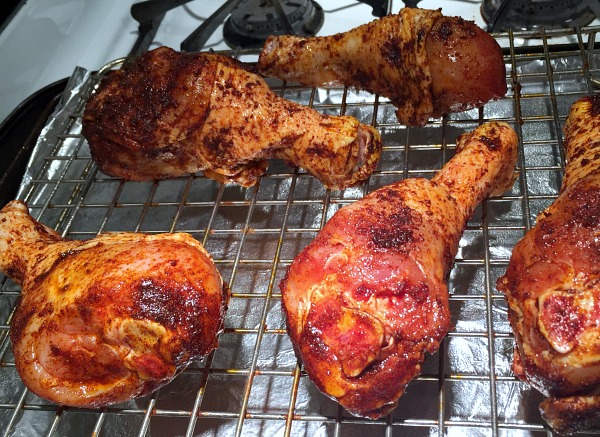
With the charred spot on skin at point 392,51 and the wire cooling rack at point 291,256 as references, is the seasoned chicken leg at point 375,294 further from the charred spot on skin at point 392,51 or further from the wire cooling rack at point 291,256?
the charred spot on skin at point 392,51

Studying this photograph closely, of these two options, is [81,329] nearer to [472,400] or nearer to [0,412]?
[0,412]

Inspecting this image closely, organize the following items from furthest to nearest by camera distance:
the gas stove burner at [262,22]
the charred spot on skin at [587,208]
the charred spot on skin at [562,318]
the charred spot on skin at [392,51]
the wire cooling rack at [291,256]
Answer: the gas stove burner at [262,22], the charred spot on skin at [392,51], the wire cooling rack at [291,256], the charred spot on skin at [587,208], the charred spot on skin at [562,318]

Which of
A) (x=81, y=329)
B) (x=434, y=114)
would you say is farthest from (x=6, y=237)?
(x=434, y=114)

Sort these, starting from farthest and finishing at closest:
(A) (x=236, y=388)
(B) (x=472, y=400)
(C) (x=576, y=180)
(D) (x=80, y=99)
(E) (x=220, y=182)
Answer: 1. (D) (x=80, y=99)
2. (E) (x=220, y=182)
3. (A) (x=236, y=388)
4. (B) (x=472, y=400)
5. (C) (x=576, y=180)

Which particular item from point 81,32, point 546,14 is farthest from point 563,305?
point 81,32

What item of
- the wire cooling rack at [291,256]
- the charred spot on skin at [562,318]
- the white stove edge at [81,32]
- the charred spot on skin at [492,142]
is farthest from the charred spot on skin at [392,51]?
the charred spot on skin at [562,318]

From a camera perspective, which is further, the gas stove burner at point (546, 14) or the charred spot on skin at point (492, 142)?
the gas stove burner at point (546, 14)
